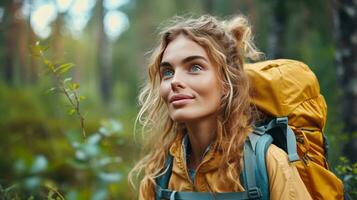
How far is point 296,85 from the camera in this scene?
256 centimetres

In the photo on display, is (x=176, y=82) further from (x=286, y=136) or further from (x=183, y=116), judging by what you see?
(x=286, y=136)

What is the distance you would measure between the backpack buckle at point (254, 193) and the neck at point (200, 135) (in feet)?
1.66

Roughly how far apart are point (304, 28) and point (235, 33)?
10.3 meters

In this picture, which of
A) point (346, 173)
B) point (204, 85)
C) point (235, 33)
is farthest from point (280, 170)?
point (346, 173)

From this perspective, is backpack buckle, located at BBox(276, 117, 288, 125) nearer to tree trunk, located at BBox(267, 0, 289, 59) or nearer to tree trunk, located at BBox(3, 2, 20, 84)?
tree trunk, located at BBox(267, 0, 289, 59)

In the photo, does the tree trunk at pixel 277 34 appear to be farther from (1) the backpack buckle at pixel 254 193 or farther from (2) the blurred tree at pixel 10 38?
(2) the blurred tree at pixel 10 38

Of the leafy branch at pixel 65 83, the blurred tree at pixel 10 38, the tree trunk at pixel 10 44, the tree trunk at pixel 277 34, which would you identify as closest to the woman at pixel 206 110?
the leafy branch at pixel 65 83

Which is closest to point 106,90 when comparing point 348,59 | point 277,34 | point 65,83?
point 277,34

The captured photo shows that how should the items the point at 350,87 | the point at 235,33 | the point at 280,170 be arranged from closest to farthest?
1. the point at 280,170
2. the point at 235,33
3. the point at 350,87

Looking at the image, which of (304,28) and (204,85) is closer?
(204,85)

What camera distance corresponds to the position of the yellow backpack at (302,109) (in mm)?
2408

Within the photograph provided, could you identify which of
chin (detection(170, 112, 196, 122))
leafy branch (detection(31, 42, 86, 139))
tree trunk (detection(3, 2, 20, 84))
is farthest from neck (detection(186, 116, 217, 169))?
tree trunk (detection(3, 2, 20, 84))

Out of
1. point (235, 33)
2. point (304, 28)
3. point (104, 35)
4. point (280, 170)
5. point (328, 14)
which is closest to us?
point (280, 170)

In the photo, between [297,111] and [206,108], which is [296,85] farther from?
[206,108]
